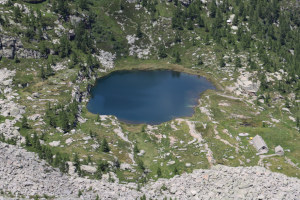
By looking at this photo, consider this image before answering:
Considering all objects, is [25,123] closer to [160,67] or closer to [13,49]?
[13,49]

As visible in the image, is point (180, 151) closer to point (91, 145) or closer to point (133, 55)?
point (91, 145)

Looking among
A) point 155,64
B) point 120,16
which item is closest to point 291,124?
point 155,64

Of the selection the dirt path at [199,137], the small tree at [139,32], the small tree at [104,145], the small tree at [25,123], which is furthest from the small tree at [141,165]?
the small tree at [139,32]

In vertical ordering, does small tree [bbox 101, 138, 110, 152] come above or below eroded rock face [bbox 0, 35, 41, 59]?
below

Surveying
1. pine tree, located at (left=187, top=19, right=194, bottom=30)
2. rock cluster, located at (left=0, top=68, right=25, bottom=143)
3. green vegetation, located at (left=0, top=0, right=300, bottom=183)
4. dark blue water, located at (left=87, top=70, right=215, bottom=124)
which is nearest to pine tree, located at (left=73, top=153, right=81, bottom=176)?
green vegetation, located at (left=0, top=0, right=300, bottom=183)

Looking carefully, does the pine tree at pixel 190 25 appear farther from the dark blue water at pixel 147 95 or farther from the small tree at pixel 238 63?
the small tree at pixel 238 63

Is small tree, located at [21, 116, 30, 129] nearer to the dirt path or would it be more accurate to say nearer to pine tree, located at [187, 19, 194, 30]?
the dirt path
